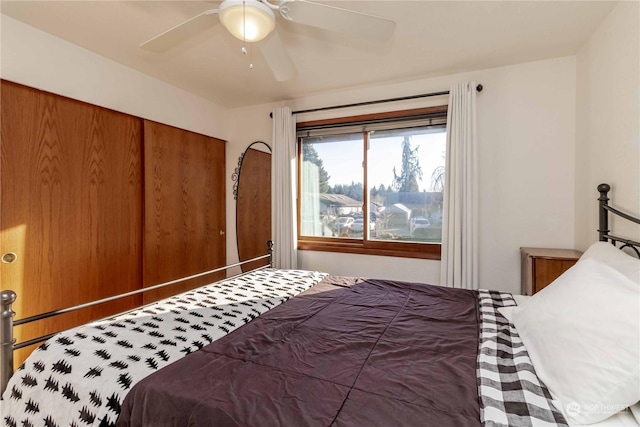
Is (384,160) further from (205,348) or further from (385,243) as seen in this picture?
(205,348)

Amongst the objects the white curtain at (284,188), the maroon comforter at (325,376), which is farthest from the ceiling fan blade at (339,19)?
the white curtain at (284,188)

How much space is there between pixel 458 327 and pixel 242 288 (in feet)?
4.26

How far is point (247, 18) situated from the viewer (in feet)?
4.79

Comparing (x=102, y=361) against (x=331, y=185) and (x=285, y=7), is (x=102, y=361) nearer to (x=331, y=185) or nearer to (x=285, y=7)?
(x=285, y=7)

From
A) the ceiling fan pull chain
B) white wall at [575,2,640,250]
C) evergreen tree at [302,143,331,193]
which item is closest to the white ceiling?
white wall at [575,2,640,250]

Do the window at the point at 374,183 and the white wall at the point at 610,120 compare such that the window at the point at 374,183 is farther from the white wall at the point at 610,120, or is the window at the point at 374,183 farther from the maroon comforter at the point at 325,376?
the maroon comforter at the point at 325,376

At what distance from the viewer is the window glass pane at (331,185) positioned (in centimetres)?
328

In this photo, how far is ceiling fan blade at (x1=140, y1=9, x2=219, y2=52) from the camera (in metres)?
1.55

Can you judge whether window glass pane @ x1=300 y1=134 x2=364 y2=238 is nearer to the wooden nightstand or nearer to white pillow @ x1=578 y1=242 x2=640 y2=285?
the wooden nightstand

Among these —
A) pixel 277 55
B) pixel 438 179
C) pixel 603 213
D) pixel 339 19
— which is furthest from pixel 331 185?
pixel 603 213

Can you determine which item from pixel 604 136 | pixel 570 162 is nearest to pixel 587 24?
pixel 604 136

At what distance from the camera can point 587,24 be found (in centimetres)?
203

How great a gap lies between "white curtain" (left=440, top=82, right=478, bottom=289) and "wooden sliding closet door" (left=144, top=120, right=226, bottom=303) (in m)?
2.51

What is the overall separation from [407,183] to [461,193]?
0.54 m
